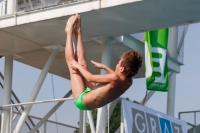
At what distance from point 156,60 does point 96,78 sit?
33.6ft

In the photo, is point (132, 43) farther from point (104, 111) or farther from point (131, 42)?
point (104, 111)

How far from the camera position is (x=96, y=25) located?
599 inches

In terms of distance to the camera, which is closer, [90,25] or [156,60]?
[90,25]

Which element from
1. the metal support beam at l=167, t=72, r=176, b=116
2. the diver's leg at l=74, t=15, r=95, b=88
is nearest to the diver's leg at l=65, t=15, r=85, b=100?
the diver's leg at l=74, t=15, r=95, b=88

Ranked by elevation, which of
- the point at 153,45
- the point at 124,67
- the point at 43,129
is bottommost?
the point at 43,129

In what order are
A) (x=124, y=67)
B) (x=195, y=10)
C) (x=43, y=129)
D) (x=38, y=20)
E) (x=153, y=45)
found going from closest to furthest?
1. (x=124, y=67)
2. (x=195, y=10)
3. (x=38, y=20)
4. (x=43, y=129)
5. (x=153, y=45)

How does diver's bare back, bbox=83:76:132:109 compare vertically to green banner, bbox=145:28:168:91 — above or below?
below

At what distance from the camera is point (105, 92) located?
747 centimetres

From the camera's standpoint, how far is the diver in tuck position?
7.20 metres

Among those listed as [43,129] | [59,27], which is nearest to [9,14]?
[59,27]

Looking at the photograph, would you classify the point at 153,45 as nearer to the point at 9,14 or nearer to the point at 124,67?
the point at 9,14

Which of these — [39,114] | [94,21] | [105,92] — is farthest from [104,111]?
[105,92]

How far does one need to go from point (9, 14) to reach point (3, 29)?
0.61 m

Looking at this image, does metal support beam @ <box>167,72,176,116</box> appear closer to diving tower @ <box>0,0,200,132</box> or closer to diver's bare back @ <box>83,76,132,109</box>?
diving tower @ <box>0,0,200,132</box>
